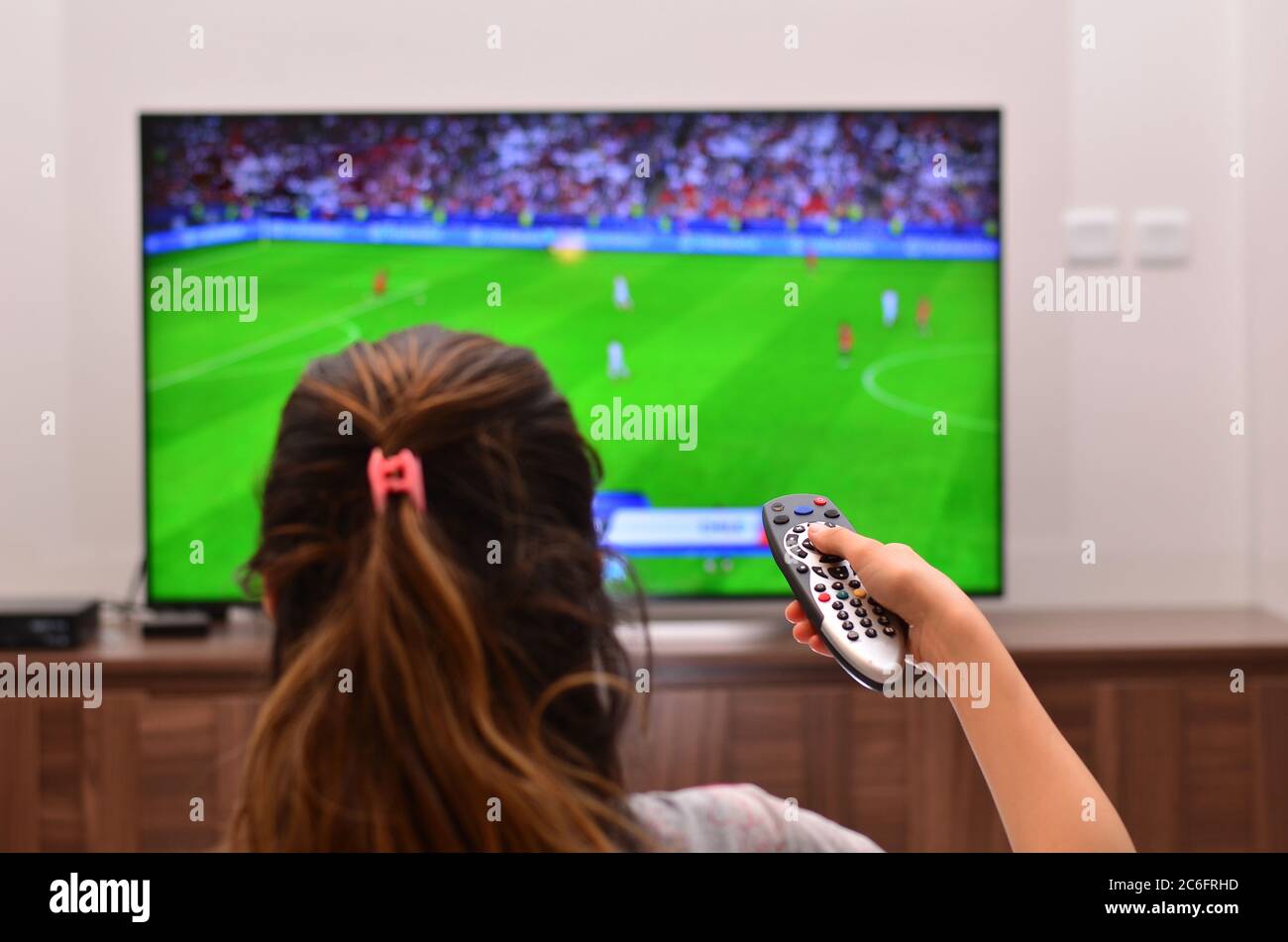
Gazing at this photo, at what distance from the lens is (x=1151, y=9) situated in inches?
91.7

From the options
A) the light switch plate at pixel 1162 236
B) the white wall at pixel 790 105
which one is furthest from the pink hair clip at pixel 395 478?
the light switch plate at pixel 1162 236

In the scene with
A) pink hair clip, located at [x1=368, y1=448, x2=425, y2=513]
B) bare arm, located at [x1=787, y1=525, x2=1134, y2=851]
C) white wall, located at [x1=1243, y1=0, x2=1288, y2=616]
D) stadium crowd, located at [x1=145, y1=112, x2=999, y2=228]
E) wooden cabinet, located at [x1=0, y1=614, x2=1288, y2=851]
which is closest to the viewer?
bare arm, located at [x1=787, y1=525, x2=1134, y2=851]

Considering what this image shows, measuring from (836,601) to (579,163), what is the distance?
55.8 inches

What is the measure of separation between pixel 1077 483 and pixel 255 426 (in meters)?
1.79

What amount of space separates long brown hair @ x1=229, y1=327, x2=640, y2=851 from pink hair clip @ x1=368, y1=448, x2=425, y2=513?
10 millimetres

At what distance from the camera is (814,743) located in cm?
199

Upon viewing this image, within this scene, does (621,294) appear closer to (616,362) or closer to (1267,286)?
(616,362)

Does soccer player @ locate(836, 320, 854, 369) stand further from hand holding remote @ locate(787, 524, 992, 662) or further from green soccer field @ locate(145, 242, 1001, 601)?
hand holding remote @ locate(787, 524, 992, 662)

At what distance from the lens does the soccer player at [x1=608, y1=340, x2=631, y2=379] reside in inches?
83.4

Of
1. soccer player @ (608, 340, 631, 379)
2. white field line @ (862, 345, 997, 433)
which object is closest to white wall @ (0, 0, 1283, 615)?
white field line @ (862, 345, 997, 433)

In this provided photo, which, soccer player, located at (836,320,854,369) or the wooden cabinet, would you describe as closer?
the wooden cabinet

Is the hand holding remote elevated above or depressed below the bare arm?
above

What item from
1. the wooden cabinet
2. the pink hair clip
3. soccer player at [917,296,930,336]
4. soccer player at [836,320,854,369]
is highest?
soccer player at [917,296,930,336]

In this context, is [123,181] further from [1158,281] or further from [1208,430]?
[1208,430]
